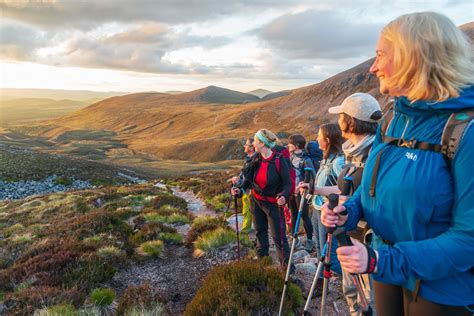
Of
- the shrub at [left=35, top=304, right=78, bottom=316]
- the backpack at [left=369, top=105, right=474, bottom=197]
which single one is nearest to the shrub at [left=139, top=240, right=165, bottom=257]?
the shrub at [left=35, top=304, right=78, bottom=316]

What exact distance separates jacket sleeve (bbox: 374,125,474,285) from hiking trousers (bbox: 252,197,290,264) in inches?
169

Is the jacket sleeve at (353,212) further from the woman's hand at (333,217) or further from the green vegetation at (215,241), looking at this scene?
the green vegetation at (215,241)

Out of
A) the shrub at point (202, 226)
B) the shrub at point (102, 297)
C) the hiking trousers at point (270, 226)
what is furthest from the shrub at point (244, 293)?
the shrub at point (202, 226)

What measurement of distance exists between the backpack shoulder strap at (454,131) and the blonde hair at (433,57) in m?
0.12

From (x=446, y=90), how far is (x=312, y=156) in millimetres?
5860

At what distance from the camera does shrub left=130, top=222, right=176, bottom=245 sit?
9209 mm

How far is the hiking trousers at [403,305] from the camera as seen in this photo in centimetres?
196

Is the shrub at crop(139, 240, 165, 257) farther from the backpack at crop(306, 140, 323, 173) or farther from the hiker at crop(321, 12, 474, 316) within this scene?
the hiker at crop(321, 12, 474, 316)

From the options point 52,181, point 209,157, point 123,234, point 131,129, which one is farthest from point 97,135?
point 123,234

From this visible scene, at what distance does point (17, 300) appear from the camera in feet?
17.1

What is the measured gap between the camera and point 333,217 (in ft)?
7.44

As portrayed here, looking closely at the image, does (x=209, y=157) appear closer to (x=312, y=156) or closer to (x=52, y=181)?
(x=52, y=181)

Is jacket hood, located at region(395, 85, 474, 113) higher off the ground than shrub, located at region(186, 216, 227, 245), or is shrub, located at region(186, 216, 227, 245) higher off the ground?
jacket hood, located at region(395, 85, 474, 113)

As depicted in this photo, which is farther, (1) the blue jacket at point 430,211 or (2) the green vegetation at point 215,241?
(2) the green vegetation at point 215,241
